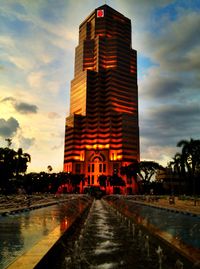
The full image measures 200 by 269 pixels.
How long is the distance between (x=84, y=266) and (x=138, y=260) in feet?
5.76

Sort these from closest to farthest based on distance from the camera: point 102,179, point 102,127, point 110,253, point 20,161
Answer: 1. point 110,253
2. point 20,161
3. point 102,179
4. point 102,127

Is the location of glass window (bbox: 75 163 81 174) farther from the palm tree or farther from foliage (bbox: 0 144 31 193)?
foliage (bbox: 0 144 31 193)

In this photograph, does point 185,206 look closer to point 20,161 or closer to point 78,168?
point 20,161

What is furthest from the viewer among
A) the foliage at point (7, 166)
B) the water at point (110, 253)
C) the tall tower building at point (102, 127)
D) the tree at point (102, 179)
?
the tall tower building at point (102, 127)

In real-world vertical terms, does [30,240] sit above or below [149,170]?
below

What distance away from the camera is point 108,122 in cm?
18775

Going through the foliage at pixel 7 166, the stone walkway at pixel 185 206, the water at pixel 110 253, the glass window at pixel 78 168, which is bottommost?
the water at pixel 110 253

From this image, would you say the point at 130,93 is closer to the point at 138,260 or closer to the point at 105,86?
the point at 105,86

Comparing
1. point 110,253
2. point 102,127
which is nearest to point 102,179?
point 102,127

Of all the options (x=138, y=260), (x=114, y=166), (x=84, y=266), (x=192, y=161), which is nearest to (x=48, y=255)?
(x=84, y=266)

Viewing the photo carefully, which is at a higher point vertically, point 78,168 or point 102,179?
point 78,168

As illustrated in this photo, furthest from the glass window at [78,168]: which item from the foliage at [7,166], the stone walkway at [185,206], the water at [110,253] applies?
the water at [110,253]

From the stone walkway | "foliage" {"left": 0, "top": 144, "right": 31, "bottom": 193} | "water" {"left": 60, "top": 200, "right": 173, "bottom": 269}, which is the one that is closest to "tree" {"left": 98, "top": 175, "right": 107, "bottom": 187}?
"foliage" {"left": 0, "top": 144, "right": 31, "bottom": 193}

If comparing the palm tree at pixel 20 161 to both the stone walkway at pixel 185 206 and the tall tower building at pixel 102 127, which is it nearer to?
the stone walkway at pixel 185 206
